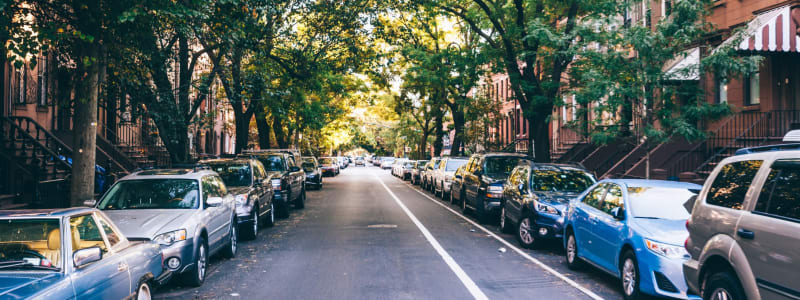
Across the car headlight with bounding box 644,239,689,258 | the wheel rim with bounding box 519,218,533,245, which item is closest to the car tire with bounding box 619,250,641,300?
the car headlight with bounding box 644,239,689,258

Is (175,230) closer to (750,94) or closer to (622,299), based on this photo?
(622,299)

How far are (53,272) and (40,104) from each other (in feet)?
51.4

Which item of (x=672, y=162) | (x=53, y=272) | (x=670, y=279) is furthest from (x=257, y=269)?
(x=672, y=162)

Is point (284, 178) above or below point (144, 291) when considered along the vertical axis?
above

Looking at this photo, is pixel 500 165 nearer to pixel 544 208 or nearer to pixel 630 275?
pixel 544 208

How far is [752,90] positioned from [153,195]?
53.0 feet

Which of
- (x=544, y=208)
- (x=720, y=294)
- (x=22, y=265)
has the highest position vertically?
(x=22, y=265)

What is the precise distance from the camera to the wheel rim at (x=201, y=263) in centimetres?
848

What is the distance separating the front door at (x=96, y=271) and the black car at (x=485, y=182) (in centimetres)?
1034

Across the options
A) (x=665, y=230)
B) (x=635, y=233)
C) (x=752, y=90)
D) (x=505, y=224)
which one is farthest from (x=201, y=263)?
(x=752, y=90)

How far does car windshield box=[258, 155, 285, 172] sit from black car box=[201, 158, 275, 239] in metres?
3.54

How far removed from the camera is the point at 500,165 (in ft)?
58.5

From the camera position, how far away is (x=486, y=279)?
9.03 metres

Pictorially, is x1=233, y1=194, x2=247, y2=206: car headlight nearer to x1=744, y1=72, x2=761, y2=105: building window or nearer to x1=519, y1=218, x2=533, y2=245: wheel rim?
x1=519, y1=218, x2=533, y2=245: wheel rim
